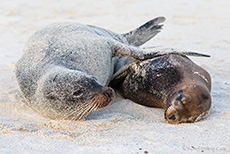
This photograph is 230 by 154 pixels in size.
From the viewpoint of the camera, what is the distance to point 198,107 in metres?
3.51

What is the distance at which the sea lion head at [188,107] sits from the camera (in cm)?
346

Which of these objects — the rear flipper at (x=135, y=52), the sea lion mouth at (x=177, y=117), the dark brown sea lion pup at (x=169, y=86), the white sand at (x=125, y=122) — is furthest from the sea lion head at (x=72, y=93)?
the rear flipper at (x=135, y=52)

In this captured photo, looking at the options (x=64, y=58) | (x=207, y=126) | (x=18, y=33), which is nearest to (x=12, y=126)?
(x=64, y=58)

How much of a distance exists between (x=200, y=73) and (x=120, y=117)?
1.02 meters

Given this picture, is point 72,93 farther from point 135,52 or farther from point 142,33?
point 142,33

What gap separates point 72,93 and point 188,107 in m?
1.06

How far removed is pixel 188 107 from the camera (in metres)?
3.48

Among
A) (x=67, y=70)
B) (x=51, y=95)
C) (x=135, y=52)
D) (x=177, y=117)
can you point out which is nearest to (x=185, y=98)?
(x=177, y=117)

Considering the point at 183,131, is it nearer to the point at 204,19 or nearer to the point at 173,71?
the point at 173,71

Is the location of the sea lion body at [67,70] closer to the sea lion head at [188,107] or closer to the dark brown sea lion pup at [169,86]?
the dark brown sea lion pup at [169,86]

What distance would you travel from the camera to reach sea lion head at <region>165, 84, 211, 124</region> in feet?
11.4

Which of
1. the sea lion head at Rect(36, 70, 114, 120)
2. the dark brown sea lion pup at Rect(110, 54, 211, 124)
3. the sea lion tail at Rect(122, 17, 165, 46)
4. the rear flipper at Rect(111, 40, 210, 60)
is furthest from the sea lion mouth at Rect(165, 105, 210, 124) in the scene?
the sea lion tail at Rect(122, 17, 165, 46)

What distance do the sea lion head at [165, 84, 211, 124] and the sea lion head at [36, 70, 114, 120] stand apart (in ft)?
2.01

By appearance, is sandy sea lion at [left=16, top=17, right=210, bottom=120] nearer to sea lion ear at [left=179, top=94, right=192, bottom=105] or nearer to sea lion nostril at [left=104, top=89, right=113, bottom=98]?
sea lion nostril at [left=104, top=89, right=113, bottom=98]
